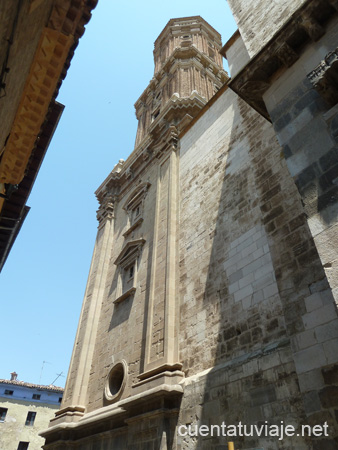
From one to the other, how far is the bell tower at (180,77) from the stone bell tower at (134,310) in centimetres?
14

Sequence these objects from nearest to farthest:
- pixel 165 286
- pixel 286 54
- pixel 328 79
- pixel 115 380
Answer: pixel 328 79 → pixel 286 54 → pixel 165 286 → pixel 115 380

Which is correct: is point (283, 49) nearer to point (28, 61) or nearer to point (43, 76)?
point (43, 76)

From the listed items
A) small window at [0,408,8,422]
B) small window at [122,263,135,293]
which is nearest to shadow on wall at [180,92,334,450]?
small window at [122,263,135,293]

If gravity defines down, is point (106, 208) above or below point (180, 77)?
below

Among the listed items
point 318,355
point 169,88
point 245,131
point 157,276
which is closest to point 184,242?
point 157,276

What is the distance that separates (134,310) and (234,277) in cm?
505

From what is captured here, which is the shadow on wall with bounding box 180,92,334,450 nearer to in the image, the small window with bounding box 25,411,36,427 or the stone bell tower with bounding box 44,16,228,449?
the stone bell tower with bounding box 44,16,228,449

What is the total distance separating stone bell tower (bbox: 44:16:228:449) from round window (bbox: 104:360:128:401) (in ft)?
0.10

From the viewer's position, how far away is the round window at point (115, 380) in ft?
35.0

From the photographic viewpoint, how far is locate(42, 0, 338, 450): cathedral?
4.48 metres

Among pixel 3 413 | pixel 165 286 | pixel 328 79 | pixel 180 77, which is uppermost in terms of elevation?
pixel 180 77

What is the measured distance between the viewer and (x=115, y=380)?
1136cm

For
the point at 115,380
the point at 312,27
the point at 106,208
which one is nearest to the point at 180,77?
the point at 106,208

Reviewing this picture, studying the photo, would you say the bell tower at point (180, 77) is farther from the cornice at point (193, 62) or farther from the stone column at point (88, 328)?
the stone column at point (88, 328)
